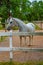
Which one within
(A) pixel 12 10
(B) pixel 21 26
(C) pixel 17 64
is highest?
(A) pixel 12 10

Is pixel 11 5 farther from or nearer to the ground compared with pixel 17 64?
farther from the ground

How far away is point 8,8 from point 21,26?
4.88 metres

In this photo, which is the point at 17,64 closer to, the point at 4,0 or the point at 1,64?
the point at 1,64

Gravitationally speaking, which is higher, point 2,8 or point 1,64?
point 2,8

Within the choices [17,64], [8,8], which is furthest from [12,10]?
[17,64]

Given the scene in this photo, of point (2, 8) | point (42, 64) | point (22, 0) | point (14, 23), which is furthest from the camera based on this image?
point (14, 23)

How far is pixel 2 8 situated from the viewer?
5.17m

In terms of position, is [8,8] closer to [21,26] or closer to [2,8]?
[2,8]

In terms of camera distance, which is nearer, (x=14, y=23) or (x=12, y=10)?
(x=12, y=10)

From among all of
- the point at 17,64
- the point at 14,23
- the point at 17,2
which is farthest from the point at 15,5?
the point at 14,23

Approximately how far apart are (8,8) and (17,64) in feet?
7.49

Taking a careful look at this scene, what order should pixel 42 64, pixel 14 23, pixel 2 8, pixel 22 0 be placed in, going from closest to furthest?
1. pixel 2 8
2. pixel 22 0
3. pixel 42 64
4. pixel 14 23

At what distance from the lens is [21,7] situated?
219 inches

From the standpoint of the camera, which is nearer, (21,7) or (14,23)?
(21,7)
